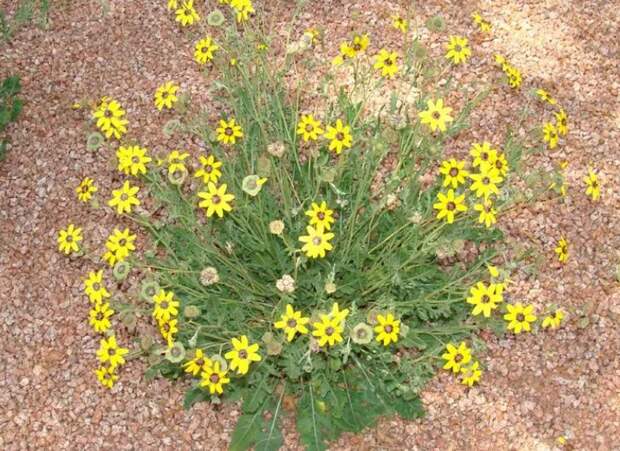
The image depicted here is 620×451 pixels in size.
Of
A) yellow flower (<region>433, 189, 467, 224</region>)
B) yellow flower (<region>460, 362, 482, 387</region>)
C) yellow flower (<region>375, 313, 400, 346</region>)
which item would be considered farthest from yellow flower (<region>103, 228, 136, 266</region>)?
yellow flower (<region>460, 362, 482, 387</region>)

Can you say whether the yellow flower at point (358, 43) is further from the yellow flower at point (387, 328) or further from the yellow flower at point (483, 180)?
the yellow flower at point (387, 328)

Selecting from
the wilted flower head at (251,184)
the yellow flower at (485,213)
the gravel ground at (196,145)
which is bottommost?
the gravel ground at (196,145)

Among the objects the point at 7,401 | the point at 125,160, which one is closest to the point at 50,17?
the point at 125,160

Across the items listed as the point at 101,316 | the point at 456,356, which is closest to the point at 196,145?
the point at 101,316

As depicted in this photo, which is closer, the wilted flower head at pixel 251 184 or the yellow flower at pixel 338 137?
the wilted flower head at pixel 251 184

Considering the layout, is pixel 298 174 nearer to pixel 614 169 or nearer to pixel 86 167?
pixel 86 167

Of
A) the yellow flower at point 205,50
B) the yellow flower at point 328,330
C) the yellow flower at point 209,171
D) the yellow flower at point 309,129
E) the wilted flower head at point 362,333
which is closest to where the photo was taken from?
the yellow flower at point 328,330

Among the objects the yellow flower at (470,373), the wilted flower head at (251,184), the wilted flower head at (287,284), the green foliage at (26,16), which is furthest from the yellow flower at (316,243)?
the green foliage at (26,16)
